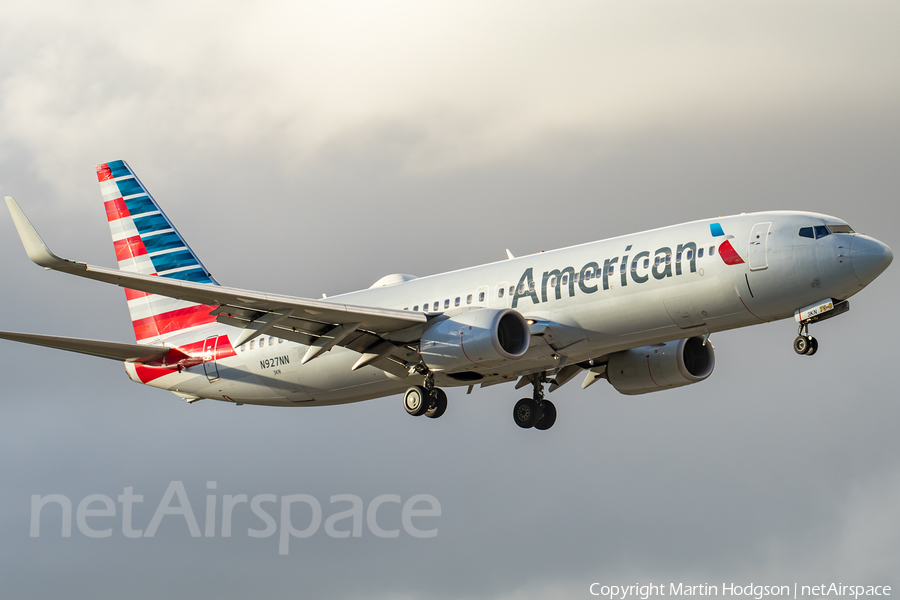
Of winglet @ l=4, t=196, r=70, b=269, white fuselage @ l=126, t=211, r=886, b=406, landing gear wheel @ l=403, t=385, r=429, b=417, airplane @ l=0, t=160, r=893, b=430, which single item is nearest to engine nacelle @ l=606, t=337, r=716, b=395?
airplane @ l=0, t=160, r=893, b=430

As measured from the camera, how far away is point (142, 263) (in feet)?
155

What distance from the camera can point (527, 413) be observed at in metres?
42.1

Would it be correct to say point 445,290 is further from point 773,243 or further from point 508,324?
point 773,243

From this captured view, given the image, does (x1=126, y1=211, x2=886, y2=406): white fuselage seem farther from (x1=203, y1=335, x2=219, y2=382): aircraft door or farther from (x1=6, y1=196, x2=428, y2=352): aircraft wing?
(x1=203, y1=335, x2=219, y2=382): aircraft door

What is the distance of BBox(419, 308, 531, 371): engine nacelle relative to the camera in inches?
1341

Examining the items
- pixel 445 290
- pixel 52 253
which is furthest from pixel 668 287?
pixel 52 253

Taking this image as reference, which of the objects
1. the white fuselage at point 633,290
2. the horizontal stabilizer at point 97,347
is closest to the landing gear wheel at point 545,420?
the white fuselage at point 633,290

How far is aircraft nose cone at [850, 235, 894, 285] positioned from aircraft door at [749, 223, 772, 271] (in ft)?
8.05

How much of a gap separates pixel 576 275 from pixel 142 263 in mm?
21304

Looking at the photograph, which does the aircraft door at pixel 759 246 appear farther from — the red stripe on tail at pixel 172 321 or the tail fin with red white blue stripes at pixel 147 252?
the tail fin with red white blue stripes at pixel 147 252

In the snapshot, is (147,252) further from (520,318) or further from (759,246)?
(759,246)

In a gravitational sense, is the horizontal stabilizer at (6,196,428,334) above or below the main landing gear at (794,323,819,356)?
above

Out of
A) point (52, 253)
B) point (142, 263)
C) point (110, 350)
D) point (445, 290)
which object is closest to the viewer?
point (52, 253)

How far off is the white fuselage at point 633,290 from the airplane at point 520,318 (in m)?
0.05
